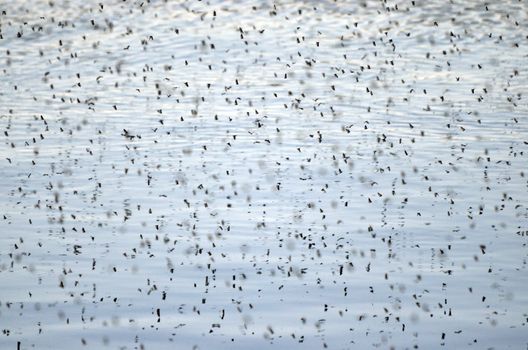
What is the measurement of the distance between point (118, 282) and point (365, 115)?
12.2 m

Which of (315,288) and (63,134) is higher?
(63,134)

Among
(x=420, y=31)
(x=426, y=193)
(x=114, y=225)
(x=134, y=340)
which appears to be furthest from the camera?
(x=420, y=31)

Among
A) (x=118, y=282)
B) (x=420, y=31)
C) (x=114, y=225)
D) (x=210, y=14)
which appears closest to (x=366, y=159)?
(x=114, y=225)

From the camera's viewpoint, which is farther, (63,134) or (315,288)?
(63,134)

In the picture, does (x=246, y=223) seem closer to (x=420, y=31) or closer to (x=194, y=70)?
(x=194, y=70)

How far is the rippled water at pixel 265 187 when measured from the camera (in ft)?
44.0

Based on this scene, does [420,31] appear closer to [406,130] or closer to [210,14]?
[210,14]

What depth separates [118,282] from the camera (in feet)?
48.1

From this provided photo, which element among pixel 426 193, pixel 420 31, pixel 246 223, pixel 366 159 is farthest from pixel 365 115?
pixel 420 31

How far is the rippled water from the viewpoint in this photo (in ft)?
44.0

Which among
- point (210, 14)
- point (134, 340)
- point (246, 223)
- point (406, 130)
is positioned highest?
point (210, 14)

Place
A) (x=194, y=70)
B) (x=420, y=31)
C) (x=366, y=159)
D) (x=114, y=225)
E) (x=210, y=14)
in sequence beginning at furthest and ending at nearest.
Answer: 1. (x=210, y=14)
2. (x=420, y=31)
3. (x=194, y=70)
4. (x=366, y=159)
5. (x=114, y=225)

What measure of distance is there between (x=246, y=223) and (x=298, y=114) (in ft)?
28.2

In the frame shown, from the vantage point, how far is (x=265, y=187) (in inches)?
771
